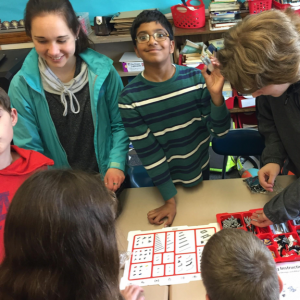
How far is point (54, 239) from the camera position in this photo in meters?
0.51

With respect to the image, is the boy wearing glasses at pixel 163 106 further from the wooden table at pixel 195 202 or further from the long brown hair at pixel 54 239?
the long brown hair at pixel 54 239

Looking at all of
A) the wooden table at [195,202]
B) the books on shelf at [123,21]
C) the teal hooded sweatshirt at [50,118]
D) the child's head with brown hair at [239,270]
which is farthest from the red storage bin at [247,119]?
the child's head with brown hair at [239,270]

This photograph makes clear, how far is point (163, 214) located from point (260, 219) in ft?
1.14

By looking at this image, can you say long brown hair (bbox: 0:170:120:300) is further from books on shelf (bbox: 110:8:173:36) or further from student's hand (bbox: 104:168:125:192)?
books on shelf (bbox: 110:8:173:36)

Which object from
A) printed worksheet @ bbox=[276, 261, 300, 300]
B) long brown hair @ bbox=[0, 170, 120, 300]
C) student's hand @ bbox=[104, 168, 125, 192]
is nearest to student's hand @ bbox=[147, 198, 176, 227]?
student's hand @ bbox=[104, 168, 125, 192]

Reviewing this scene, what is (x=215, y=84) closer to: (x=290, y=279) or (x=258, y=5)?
(x=290, y=279)

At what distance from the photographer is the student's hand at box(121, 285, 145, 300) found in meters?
0.82

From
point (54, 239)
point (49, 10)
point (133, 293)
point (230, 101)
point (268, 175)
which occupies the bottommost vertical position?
point (230, 101)

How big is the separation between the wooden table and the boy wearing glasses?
53mm

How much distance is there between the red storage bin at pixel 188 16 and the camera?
211cm

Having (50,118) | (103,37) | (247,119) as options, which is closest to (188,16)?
(103,37)

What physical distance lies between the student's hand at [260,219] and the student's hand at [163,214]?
0.96 ft

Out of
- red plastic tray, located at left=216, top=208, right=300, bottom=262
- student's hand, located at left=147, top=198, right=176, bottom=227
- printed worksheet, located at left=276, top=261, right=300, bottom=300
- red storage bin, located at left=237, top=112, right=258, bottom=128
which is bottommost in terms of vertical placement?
red storage bin, located at left=237, top=112, right=258, bottom=128

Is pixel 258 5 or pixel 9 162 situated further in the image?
pixel 258 5
